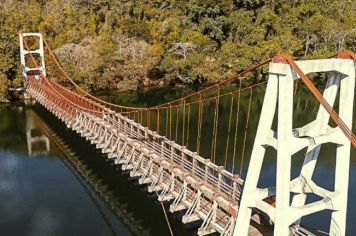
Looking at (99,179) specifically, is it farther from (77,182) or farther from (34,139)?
(34,139)

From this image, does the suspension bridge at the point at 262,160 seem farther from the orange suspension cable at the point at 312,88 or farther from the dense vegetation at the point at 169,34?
the dense vegetation at the point at 169,34

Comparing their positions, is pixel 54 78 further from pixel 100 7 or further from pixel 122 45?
pixel 100 7

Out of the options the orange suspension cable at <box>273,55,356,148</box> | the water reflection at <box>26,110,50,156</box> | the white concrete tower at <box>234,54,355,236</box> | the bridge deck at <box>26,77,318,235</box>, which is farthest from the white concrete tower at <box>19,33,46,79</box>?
the orange suspension cable at <box>273,55,356,148</box>

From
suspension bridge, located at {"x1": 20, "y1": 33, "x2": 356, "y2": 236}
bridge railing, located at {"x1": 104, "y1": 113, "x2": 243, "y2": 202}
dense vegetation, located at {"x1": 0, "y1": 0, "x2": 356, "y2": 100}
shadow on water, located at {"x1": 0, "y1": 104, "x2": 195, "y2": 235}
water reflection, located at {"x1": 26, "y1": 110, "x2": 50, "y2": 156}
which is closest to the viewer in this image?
suspension bridge, located at {"x1": 20, "y1": 33, "x2": 356, "y2": 236}

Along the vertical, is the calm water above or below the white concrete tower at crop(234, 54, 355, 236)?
below

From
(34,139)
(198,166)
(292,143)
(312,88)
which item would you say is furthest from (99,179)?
(312,88)

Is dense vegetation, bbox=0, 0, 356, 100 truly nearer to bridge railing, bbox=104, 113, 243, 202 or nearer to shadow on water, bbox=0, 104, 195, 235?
shadow on water, bbox=0, 104, 195, 235

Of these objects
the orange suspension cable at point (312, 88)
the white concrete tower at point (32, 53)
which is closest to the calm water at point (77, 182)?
the white concrete tower at point (32, 53)
